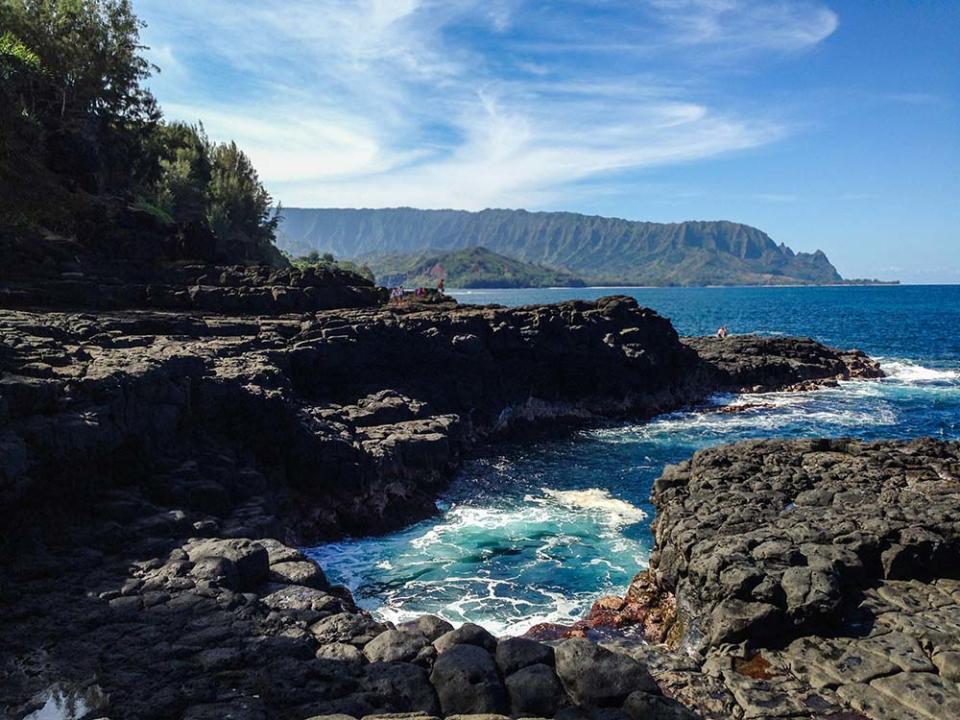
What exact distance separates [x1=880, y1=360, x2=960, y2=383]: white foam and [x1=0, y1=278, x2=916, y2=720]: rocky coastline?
5545 centimetres

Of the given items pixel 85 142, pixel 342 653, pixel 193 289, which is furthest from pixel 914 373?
pixel 85 142

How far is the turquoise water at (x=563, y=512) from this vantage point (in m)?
25.2

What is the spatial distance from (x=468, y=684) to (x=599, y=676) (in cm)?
249

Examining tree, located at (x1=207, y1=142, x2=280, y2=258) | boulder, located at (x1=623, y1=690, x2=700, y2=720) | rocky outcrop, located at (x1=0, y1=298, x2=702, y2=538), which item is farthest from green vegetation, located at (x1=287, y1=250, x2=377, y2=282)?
boulder, located at (x1=623, y1=690, x2=700, y2=720)

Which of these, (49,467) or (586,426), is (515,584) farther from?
(586,426)

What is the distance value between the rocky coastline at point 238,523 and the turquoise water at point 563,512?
295cm

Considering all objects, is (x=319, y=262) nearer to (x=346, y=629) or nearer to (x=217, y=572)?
(x=217, y=572)

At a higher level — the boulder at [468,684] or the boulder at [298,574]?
the boulder at [468,684]

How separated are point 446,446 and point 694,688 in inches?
1027

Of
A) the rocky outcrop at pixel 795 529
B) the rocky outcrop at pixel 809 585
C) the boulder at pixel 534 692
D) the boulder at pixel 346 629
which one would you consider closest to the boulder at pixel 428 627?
the boulder at pixel 346 629

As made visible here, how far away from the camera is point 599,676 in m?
12.0

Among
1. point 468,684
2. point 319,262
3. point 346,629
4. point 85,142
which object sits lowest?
point 346,629

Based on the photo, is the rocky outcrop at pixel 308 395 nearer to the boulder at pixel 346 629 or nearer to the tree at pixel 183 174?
the boulder at pixel 346 629

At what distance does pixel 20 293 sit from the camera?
35875 mm
